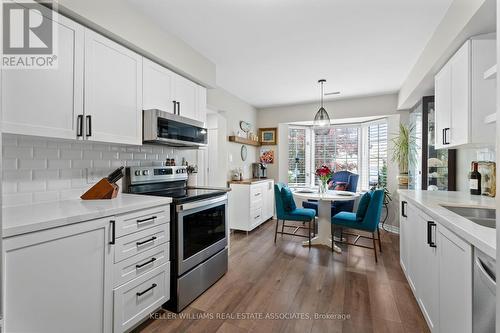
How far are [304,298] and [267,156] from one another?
3.39m

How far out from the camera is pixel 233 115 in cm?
436

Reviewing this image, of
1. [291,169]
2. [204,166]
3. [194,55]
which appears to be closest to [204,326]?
[204,166]

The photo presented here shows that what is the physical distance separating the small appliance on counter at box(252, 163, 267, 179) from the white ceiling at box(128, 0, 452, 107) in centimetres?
192

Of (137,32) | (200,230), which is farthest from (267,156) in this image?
(137,32)

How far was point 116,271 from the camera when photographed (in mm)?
1533

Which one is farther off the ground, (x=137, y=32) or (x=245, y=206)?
(x=137, y=32)

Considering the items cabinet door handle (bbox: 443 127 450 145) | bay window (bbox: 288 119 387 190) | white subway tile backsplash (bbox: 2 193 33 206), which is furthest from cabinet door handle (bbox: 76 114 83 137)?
bay window (bbox: 288 119 387 190)

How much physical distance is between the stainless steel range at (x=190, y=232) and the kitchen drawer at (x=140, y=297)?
10 cm

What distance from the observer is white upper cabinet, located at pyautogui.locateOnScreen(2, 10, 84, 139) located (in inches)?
51.8

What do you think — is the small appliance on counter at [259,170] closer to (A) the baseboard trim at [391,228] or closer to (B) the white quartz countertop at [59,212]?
(A) the baseboard trim at [391,228]

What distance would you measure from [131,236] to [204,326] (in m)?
0.88

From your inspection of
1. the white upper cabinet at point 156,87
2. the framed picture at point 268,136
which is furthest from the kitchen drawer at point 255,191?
the white upper cabinet at point 156,87

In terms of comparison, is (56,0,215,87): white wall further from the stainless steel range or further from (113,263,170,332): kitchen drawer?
(113,263,170,332): kitchen drawer

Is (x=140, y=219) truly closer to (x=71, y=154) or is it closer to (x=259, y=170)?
(x=71, y=154)
